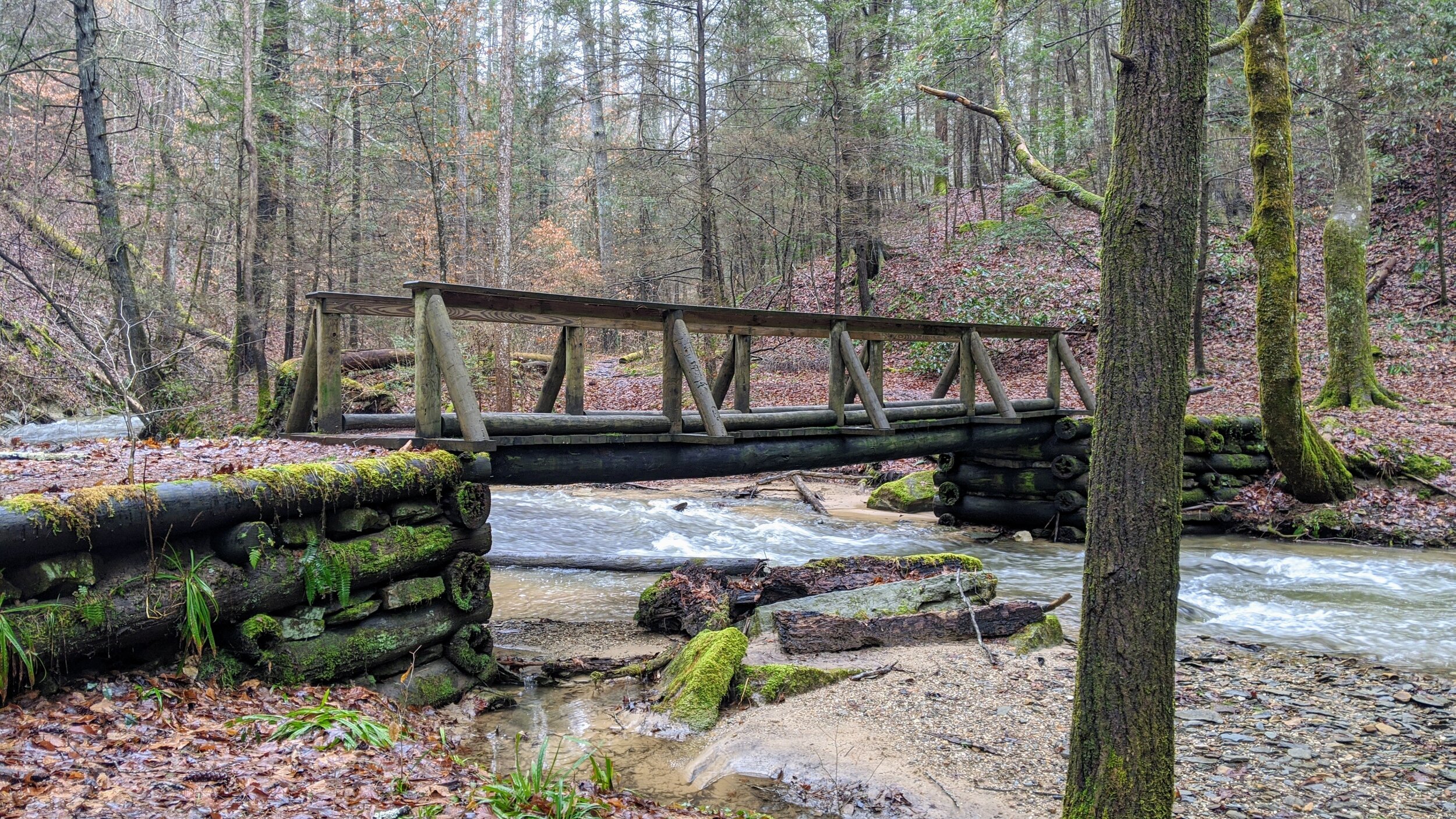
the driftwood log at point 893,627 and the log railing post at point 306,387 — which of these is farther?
the log railing post at point 306,387

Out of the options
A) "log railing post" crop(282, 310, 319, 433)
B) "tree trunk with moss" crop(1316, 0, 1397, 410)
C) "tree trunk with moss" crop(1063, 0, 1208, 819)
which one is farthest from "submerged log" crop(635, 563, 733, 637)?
"tree trunk with moss" crop(1316, 0, 1397, 410)

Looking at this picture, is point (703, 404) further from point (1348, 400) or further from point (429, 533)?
point (1348, 400)

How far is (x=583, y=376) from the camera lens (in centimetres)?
809

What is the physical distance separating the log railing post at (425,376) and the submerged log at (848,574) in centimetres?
306

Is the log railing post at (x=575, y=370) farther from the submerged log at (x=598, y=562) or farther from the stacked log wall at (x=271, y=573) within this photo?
the submerged log at (x=598, y=562)

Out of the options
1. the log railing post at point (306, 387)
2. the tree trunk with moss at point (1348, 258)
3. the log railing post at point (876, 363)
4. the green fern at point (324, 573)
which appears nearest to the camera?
the green fern at point (324, 573)

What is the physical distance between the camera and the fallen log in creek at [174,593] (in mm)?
3475

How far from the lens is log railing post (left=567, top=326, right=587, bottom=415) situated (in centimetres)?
691

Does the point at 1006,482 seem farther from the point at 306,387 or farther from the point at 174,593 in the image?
the point at 174,593

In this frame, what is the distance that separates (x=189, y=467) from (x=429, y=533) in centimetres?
144

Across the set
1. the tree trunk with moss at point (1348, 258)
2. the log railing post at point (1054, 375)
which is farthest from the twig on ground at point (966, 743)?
the tree trunk with moss at point (1348, 258)

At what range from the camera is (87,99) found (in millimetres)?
11719

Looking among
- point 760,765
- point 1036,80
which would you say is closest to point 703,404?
point 760,765

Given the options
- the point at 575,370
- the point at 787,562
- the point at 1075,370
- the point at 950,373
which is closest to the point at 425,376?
the point at 575,370
